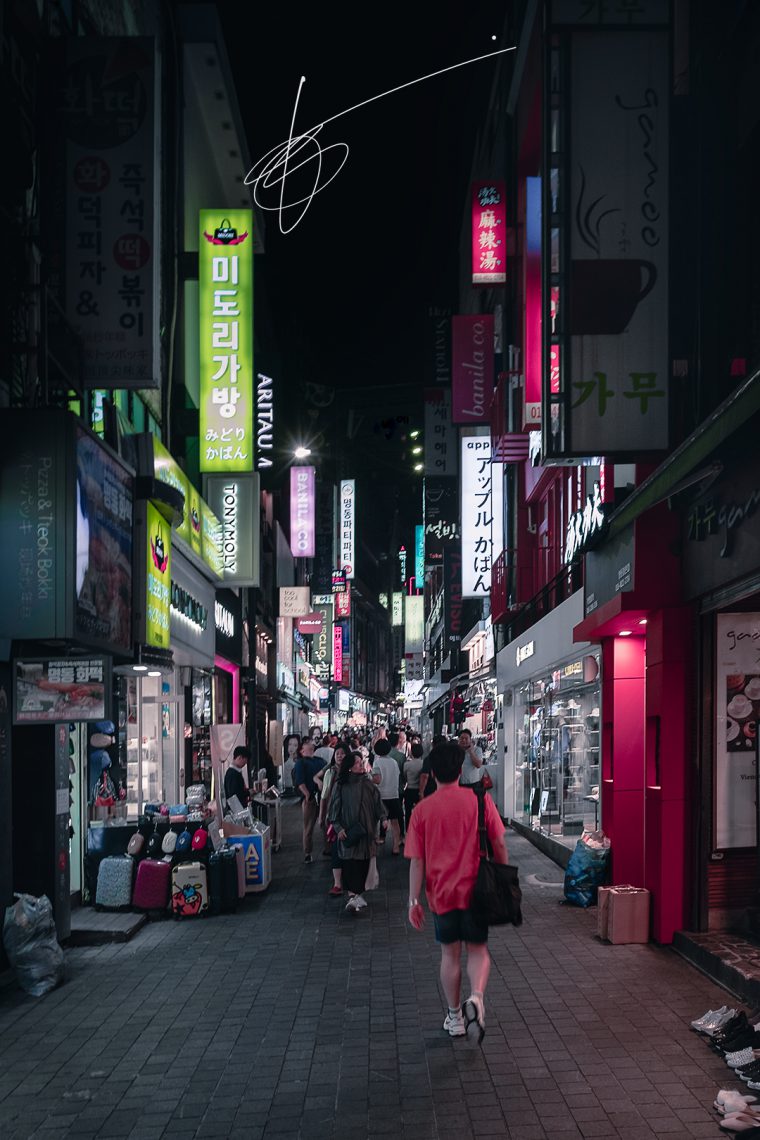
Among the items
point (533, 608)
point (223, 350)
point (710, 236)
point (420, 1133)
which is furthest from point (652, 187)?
point (533, 608)

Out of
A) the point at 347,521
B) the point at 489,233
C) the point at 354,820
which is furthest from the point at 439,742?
the point at 347,521

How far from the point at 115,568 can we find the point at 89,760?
3.10 meters

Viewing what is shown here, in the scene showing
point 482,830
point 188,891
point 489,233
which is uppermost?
point 489,233

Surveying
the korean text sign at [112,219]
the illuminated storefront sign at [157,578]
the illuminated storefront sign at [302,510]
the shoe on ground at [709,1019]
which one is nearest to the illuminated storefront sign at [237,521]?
the illuminated storefront sign at [157,578]

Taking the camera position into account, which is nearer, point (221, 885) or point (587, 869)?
point (587, 869)

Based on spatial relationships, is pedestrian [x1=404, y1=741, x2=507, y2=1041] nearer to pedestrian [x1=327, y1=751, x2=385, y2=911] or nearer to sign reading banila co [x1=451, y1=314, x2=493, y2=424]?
pedestrian [x1=327, y1=751, x2=385, y2=911]

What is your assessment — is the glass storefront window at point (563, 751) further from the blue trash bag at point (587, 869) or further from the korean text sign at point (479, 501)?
the korean text sign at point (479, 501)

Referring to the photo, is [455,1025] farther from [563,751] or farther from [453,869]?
[563,751]

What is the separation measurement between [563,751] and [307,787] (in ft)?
13.6

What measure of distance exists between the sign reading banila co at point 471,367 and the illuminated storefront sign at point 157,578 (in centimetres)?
1325

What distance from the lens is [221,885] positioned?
41.2 ft

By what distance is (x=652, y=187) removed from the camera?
9938 mm

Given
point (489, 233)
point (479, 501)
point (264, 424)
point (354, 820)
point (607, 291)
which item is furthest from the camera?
point (479, 501)

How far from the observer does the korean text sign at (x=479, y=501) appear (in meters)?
26.8
